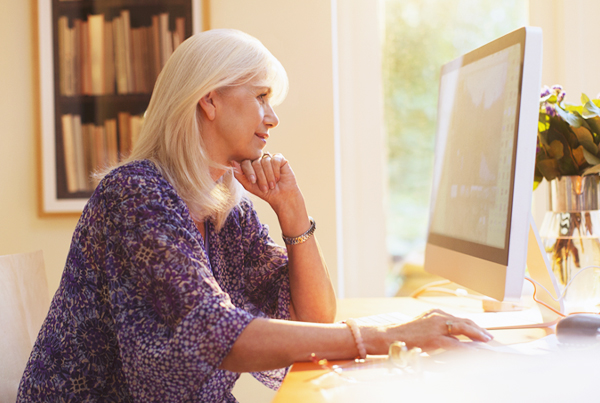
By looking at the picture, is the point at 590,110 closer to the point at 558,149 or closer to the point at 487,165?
the point at 558,149

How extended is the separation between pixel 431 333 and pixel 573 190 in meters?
0.59

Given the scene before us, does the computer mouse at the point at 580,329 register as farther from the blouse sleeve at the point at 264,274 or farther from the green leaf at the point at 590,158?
the blouse sleeve at the point at 264,274

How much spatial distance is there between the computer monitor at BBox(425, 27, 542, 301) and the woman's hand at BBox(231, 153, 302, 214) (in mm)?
378

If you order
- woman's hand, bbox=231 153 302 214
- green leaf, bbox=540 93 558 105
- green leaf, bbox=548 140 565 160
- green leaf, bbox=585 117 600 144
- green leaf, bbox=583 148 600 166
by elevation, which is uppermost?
green leaf, bbox=540 93 558 105

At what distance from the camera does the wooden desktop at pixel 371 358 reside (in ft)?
2.25

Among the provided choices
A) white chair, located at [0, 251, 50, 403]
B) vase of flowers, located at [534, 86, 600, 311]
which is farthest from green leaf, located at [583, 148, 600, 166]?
white chair, located at [0, 251, 50, 403]

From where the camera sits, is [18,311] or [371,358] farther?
[18,311]

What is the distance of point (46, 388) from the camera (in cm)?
99

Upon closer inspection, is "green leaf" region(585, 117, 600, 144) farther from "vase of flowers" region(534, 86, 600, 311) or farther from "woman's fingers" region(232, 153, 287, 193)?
"woman's fingers" region(232, 153, 287, 193)

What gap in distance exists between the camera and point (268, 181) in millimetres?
1319

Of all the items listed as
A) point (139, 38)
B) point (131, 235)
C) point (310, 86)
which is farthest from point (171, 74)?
point (139, 38)

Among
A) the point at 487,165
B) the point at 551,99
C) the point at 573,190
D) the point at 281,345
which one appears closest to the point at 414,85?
the point at 551,99

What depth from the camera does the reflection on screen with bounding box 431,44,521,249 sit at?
100 centimetres

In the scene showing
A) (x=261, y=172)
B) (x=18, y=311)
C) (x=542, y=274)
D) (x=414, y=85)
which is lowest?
(x=18, y=311)
